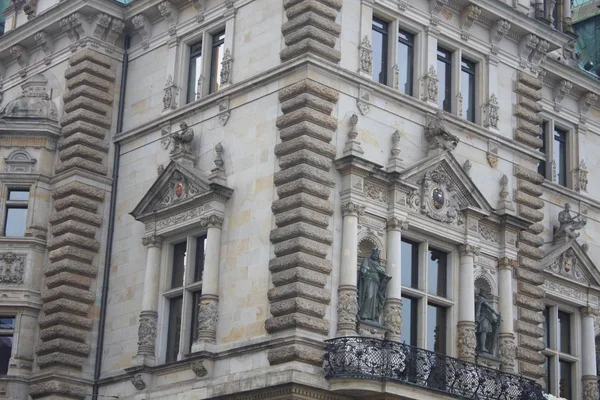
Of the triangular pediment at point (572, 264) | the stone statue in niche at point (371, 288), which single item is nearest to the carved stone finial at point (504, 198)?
the triangular pediment at point (572, 264)

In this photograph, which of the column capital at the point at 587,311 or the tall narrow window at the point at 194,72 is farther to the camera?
the column capital at the point at 587,311

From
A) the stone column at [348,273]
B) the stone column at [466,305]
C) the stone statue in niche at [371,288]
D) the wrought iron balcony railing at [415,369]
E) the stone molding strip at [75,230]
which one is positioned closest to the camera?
the wrought iron balcony railing at [415,369]

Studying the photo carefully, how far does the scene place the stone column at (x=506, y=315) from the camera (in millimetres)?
32750

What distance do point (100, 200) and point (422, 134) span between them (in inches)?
351

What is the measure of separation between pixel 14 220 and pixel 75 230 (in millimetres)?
2365

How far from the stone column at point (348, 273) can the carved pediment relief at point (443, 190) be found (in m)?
2.03

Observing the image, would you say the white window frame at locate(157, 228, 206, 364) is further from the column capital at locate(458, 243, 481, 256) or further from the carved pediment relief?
the column capital at locate(458, 243, 481, 256)

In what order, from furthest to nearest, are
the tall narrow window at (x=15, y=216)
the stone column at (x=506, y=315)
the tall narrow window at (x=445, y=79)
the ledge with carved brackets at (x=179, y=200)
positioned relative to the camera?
the tall narrow window at (x=15, y=216) → the tall narrow window at (x=445, y=79) → the stone column at (x=506, y=315) → the ledge with carved brackets at (x=179, y=200)

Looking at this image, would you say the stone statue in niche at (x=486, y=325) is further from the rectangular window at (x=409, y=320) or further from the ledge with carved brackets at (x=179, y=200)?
the ledge with carved brackets at (x=179, y=200)

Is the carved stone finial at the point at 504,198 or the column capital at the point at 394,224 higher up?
the carved stone finial at the point at 504,198

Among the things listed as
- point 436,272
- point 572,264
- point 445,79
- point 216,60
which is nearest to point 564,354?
point 572,264

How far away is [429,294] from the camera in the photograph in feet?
105

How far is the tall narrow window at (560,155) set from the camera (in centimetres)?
3891

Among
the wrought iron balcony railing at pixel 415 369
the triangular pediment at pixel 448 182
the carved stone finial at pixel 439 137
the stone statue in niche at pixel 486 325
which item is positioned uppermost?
the carved stone finial at pixel 439 137
